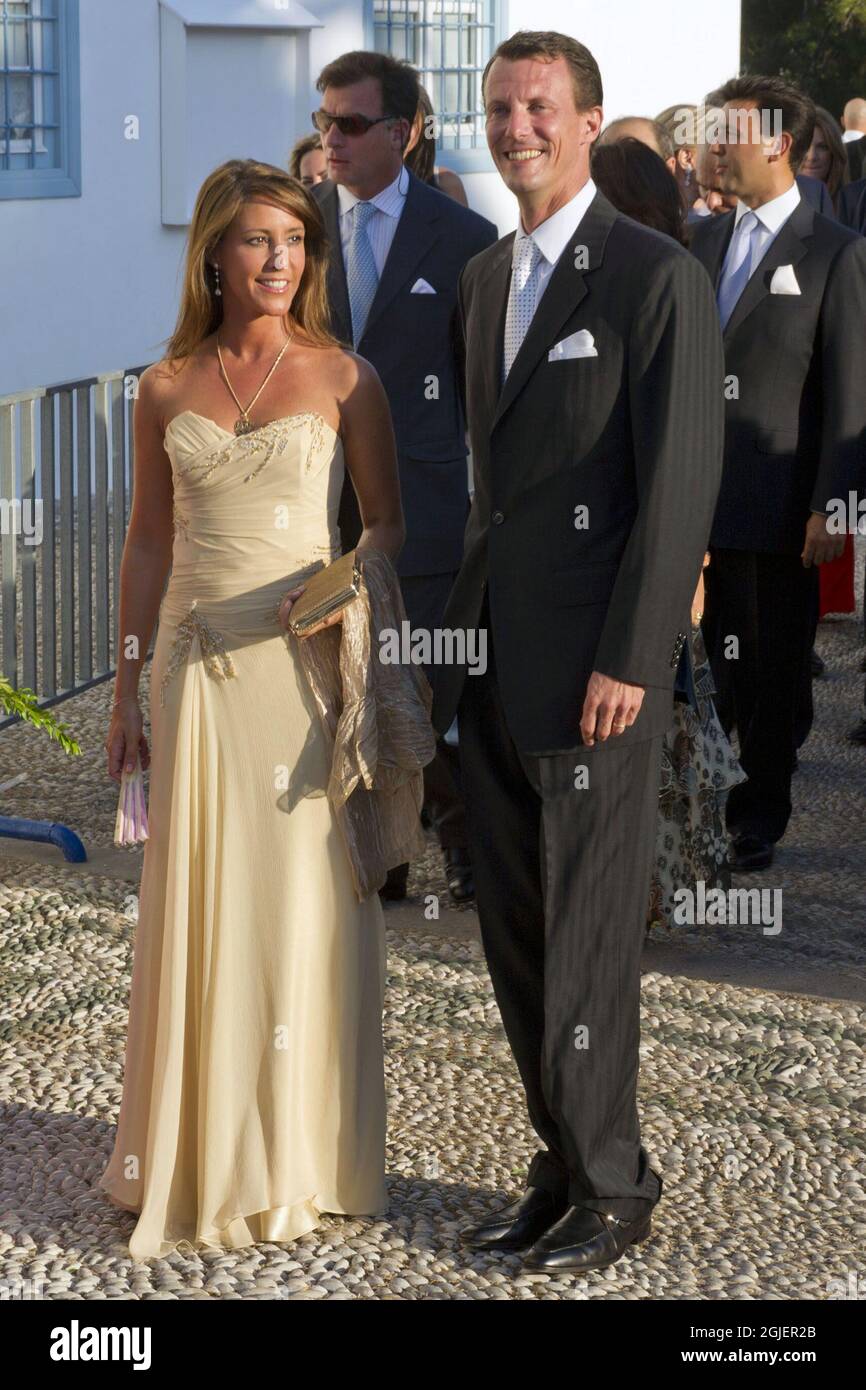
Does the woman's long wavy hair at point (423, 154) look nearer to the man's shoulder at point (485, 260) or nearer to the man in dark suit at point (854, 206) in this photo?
the man's shoulder at point (485, 260)

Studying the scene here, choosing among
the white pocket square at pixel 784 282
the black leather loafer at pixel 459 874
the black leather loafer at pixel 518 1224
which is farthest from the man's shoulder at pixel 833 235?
the black leather loafer at pixel 518 1224

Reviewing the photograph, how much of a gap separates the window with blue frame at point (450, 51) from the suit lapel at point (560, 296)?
13.1 m

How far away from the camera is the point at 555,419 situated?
3535 millimetres

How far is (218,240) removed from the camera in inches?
148

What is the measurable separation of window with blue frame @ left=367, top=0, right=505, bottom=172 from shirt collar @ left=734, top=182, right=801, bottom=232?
10448 mm

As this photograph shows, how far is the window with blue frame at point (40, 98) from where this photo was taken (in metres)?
13.3

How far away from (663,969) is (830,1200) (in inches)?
57.4

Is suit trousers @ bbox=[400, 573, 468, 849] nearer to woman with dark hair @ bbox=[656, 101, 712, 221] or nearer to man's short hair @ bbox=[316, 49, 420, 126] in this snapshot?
man's short hair @ bbox=[316, 49, 420, 126]

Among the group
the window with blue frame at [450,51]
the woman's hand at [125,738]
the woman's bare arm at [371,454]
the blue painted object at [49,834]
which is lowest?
the blue painted object at [49,834]

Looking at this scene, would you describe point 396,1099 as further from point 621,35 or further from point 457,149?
point 621,35

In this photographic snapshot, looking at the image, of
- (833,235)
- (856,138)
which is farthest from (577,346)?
(856,138)

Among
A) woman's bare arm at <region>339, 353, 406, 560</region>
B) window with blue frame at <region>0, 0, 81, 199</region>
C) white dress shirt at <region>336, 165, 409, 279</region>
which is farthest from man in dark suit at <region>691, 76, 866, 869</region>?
window with blue frame at <region>0, 0, 81, 199</region>

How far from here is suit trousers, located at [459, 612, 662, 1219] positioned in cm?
363

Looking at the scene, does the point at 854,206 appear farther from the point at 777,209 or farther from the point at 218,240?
the point at 218,240
